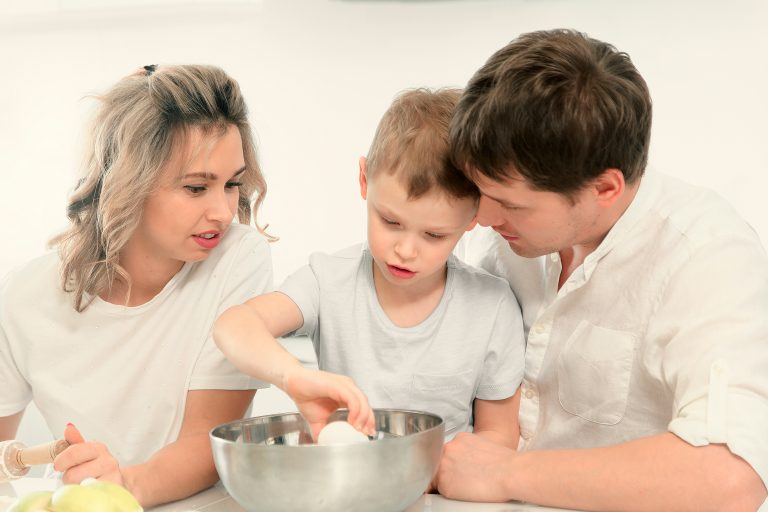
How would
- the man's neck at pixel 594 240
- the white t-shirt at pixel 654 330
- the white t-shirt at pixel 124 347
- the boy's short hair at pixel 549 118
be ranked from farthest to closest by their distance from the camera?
the white t-shirt at pixel 124 347
the man's neck at pixel 594 240
the boy's short hair at pixel 549 118
the white t-shirt at pixel 654 330

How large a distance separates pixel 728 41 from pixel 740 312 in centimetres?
200

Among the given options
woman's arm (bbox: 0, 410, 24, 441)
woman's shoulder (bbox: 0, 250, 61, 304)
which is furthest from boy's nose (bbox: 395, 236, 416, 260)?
woman's arm (bbox: 0, 410, 24, 441)

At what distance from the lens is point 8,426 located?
1.71 m

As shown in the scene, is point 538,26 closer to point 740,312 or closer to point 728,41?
point 728,41

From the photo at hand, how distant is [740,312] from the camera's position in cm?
121

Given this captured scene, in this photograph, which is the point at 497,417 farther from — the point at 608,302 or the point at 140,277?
the point at 140,277

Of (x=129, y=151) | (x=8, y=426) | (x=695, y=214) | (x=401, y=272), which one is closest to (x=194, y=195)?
(x=129, y=151)

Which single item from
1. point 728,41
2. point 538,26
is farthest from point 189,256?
point 728,41

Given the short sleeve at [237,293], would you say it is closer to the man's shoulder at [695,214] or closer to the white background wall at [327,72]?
the man's shoulder at [695,214]

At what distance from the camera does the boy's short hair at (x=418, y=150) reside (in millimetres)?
1311

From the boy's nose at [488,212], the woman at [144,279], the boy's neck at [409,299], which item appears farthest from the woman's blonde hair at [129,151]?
the boy's nose at [488,212]

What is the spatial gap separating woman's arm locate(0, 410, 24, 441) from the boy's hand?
2.74 ft

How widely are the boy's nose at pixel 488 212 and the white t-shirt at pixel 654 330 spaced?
0.56ft

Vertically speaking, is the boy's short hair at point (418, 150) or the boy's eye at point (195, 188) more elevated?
the boy's short hair at point (418, 150)
